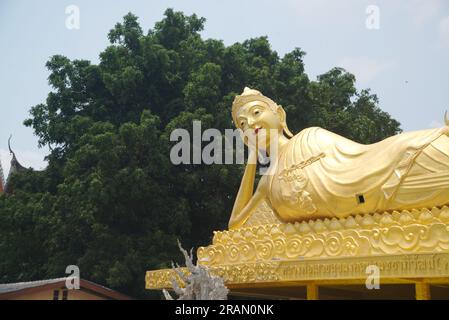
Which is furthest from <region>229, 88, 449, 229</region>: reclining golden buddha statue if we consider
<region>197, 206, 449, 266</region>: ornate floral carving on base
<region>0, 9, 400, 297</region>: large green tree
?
<region>0, 9, 400, 297</region>: large green tree

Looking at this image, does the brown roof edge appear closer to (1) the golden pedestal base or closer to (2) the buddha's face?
(1) the golden pedestal base

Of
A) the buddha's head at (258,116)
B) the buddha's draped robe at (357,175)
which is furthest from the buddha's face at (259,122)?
the buddha's draped robe at (357,175)

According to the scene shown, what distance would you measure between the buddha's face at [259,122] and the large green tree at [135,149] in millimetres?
4594

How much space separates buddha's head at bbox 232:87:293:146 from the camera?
8633 millimetres

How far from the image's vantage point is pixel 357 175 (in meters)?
6.98

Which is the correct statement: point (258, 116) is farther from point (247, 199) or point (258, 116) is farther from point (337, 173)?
point (337, 173)

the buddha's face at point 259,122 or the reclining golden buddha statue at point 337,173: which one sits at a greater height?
the buddha's face at point 259,122

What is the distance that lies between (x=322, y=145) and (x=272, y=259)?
5.59ft

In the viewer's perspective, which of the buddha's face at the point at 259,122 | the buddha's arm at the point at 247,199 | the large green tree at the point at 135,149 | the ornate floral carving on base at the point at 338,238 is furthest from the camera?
the large green tree at the point at 135,149

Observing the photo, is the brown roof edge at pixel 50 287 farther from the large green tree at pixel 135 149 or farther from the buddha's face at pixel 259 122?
the buddha's face at pixel 259 122

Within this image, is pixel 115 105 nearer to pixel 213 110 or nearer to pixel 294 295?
pixel 213 110

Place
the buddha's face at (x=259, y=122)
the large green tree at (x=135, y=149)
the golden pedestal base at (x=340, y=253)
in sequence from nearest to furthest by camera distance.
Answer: the golden pedestal base at (x=340, y=253), the buddha's face at (x=259, y=122), the large green tree at (x=135, y=149)

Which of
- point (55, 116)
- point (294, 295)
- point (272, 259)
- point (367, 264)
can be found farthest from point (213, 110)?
point (367, 264)

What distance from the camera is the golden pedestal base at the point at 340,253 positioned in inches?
225
